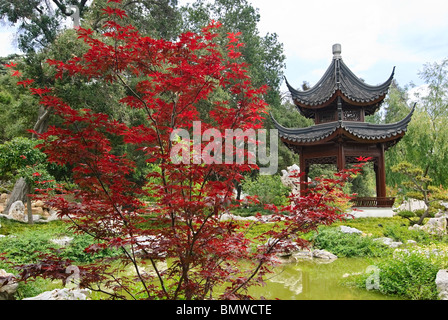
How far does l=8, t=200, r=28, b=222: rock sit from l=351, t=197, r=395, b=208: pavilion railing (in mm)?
10014

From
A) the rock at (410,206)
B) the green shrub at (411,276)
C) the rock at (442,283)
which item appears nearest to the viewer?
the rock at (442,283)

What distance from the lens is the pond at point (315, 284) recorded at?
13.7ft

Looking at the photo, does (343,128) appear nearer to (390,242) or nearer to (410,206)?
(390,242)

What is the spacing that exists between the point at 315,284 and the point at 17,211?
31.2ft

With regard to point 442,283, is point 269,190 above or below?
above

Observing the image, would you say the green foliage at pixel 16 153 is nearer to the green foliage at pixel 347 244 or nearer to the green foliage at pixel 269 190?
the green foliage at pixel 347 244

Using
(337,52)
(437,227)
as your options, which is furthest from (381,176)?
(337,52)

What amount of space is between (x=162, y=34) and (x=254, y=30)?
749cm

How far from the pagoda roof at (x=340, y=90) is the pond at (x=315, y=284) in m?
6.13

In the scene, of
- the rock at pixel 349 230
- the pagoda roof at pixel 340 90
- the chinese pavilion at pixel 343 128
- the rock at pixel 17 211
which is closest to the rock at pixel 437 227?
the rock at pixel 349 230

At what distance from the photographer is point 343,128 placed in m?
9.91
